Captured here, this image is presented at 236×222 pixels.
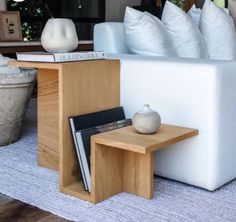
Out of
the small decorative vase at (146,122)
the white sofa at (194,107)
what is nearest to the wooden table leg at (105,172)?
the small decorative vase at (146,122)

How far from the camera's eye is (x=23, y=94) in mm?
2527

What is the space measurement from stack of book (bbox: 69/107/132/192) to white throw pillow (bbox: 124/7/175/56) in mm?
524

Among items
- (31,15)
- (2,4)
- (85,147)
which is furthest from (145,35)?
(31,15)

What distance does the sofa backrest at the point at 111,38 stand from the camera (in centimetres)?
247

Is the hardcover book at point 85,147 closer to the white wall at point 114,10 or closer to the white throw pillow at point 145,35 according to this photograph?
the white throw pillow at point 145,35

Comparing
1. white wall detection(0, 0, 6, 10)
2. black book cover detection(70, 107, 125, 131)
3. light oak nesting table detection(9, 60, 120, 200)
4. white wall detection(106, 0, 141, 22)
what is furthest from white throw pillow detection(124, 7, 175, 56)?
white wall detection(106, 0, 141, 22)

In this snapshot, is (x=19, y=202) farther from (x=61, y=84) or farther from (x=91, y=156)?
(x=61, y=84)

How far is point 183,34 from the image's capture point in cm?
248

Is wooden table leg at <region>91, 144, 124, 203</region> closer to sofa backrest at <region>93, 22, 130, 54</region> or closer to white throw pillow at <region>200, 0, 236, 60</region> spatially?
sofa backrest at <region>93, 22, 130, 54</region>

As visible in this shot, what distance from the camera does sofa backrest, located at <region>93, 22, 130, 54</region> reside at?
8.11 ft

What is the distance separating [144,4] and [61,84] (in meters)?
Answer: 3.94

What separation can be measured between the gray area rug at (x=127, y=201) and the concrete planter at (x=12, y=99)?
411 millimetres

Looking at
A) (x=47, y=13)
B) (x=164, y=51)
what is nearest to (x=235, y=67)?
(x=164, y=51)

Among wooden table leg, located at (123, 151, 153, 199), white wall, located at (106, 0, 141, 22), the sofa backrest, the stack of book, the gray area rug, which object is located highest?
white wall, located at (106, 0, 141, 22)
